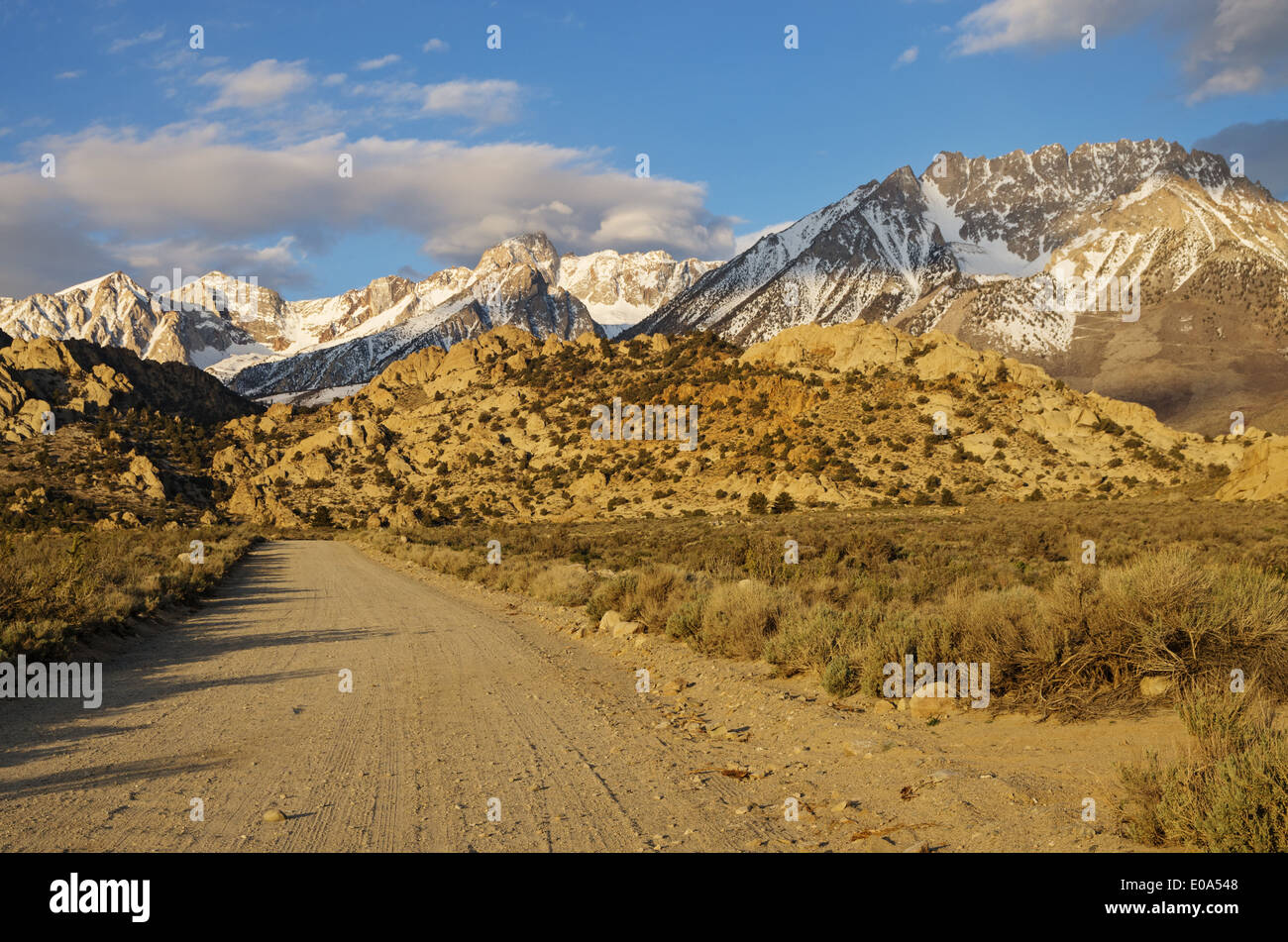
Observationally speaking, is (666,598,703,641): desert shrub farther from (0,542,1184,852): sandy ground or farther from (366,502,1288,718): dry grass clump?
(0,542,1184,852): sandy ground

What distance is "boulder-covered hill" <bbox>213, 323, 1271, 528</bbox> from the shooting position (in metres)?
46.9

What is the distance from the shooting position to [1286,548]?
19.2 meters

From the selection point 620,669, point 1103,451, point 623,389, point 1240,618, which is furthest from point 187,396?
point 1240,618

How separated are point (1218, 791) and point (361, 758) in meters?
5.72

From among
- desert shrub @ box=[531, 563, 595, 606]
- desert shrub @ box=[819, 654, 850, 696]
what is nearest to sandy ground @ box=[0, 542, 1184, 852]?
desert shrub @ box=[819, 654, 850, 696]

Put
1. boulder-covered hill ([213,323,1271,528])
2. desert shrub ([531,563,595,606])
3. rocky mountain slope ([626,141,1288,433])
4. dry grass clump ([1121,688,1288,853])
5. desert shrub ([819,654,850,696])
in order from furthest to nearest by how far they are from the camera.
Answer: rocky mountain slope ([626,141,1288,433]) → boulder-covered hill ([213,323,1271,528]) → desert shrub ([531,563,595,606]) → desert shrub ([819,654,850,696]) → dry grass clump ([1121,688,1288,853])

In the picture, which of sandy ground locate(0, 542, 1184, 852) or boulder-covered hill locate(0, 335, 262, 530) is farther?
boulder-covered hill locate(0, 335, 262, 530)

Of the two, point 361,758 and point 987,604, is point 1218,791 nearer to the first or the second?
point 987,604

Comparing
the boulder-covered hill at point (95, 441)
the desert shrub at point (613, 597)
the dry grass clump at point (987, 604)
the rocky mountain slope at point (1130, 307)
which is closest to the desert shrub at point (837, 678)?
the dry grass clump at point (987, 604)

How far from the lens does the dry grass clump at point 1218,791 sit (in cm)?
377

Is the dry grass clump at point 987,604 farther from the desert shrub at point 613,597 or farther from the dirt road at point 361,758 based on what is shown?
the dirt road at point 361,758

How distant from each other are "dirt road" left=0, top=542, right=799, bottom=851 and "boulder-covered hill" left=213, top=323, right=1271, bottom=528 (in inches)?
1409

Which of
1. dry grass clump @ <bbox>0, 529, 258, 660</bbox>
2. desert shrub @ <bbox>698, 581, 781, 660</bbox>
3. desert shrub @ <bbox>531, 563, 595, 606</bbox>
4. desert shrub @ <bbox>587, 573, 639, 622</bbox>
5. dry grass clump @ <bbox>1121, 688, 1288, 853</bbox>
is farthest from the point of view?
desert shrub @ <bbox>531, 563, 595, 606</bbox>
